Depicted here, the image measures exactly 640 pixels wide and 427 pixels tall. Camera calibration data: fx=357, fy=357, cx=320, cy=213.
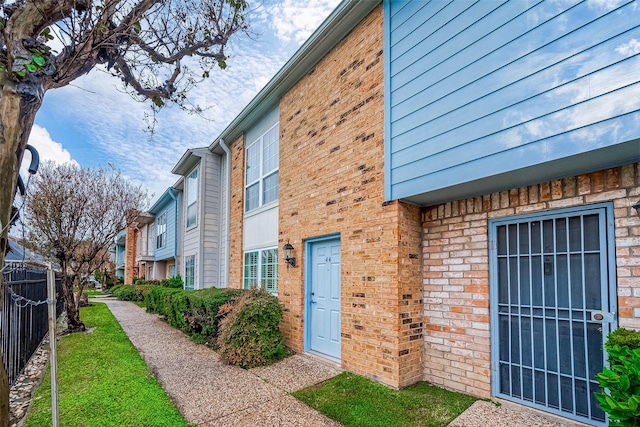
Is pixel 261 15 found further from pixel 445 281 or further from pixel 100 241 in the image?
pixel 100 241

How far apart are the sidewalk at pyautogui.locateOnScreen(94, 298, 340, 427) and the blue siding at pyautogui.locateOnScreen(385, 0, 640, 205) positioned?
303 centimetres

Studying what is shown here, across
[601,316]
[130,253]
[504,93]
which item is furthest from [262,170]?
[130,253]

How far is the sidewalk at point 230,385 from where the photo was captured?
4125 millimetres

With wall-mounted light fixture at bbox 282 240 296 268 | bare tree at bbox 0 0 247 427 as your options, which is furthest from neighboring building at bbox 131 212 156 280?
bare tree at bbox 0 0 247 427

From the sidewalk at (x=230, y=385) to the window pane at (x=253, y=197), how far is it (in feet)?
12.5

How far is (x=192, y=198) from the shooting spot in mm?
13883

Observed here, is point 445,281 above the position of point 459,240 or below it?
below

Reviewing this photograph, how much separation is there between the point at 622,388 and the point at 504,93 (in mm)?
2813

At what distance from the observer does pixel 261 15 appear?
5.25 meters

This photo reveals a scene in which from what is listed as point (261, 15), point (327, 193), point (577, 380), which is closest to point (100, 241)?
point (327, 193)

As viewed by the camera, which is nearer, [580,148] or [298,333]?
[580,148]

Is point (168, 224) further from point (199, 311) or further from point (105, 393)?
point (105, 393)

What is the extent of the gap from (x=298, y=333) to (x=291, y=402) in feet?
7.57

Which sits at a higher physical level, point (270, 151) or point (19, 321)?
point (270, 151)
